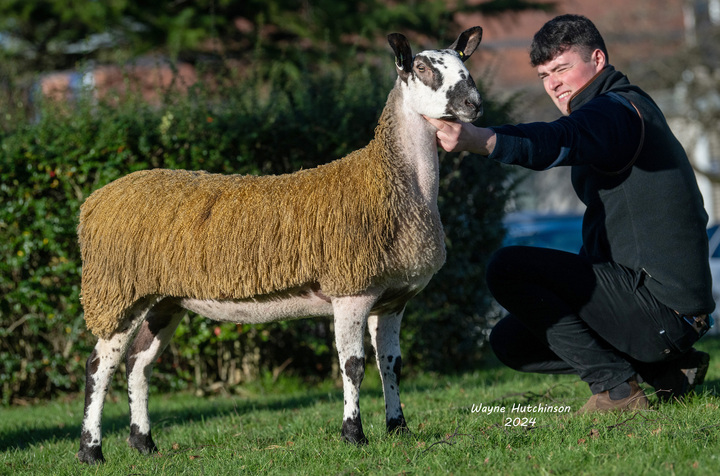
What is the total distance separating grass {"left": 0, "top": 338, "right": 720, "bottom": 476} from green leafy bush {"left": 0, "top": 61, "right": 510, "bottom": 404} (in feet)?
1.72

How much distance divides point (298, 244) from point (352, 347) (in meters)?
0.60

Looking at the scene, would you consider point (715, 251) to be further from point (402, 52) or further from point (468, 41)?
point (402, 52)

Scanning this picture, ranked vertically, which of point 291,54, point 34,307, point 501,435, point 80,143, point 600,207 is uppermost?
point 291,54

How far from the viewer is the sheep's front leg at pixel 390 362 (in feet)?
13.3

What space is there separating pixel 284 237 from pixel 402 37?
1192 mm

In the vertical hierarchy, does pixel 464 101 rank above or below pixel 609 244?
above

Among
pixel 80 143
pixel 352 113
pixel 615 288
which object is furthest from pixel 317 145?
pixel 615 288

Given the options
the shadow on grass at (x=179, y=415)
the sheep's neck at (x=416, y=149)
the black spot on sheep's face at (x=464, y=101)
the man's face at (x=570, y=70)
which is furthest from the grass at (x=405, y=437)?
the man's face at (x=570, y=70)

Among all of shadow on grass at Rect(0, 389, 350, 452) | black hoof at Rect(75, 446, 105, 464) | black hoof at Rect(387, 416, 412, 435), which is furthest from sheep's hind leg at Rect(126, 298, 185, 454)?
black hoof at Rect(387, 416, 412, 435)

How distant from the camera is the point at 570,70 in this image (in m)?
4.16

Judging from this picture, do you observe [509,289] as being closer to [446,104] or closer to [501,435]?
[501,435]

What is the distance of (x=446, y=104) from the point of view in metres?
3.63

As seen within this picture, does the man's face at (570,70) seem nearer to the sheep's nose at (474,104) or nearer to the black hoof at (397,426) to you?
the sheep's nose at (474,104)

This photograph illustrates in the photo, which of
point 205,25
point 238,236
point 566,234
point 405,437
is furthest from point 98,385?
point 566,234
